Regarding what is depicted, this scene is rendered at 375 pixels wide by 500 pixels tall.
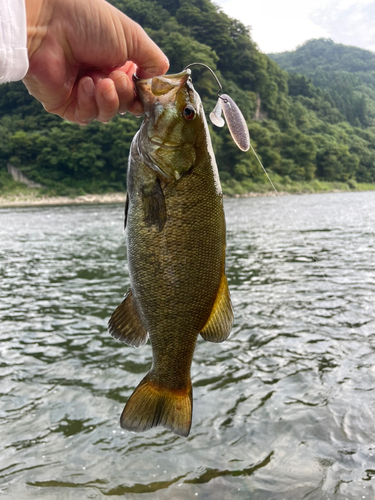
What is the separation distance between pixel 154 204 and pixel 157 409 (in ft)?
3.58

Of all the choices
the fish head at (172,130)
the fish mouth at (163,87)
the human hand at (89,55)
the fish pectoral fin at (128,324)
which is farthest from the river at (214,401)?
the fish mouth at (163,87)

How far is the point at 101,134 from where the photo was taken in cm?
5678

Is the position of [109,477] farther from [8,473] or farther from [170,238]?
[170,238]

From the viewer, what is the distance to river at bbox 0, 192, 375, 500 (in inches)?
184

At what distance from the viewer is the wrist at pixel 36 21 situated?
2.22 meters

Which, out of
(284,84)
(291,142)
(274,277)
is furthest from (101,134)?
(284,84)

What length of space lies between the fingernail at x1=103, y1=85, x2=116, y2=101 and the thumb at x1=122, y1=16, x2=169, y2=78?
0.28 meters

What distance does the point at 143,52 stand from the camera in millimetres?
2461

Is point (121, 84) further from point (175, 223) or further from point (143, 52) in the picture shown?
point (175, 223)

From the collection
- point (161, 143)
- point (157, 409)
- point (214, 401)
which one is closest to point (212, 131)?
point (214, 401)

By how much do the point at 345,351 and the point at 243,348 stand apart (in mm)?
1897

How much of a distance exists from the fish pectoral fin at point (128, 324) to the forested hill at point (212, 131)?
107ft

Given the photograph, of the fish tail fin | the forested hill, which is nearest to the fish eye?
the fish tail fin

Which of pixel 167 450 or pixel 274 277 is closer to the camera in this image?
pixel 167 450
